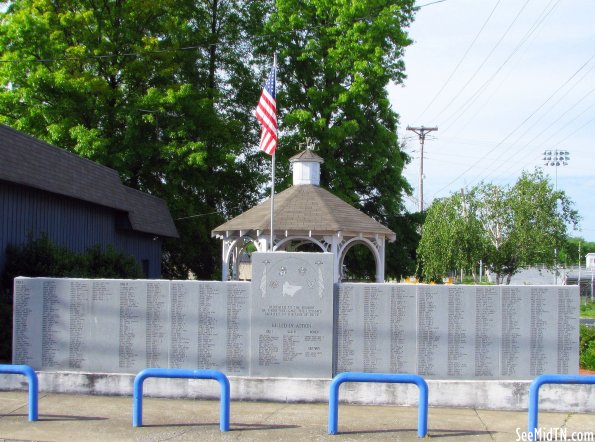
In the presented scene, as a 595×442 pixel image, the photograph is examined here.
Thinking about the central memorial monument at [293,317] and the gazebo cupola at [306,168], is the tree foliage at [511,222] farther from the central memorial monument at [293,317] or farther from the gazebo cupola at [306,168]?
the central memorial monument at [293,317]

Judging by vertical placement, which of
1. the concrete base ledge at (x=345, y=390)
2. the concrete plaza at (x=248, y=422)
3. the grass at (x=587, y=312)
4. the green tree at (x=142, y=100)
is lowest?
the grass at (x=587, y=312)

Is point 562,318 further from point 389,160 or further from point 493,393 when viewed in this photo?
point 389,160

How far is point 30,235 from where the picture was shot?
1830 cm

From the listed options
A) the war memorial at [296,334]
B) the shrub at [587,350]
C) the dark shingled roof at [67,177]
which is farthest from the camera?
the dark shingled roof at [67,177]

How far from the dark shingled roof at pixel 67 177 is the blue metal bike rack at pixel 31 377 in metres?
8.13

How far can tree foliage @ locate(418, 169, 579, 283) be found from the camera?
3803cm

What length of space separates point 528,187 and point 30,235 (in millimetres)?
29574

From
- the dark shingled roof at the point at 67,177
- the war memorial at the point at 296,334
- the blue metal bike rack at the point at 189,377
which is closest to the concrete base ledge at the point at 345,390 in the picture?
the war memorial at the point at 296,334

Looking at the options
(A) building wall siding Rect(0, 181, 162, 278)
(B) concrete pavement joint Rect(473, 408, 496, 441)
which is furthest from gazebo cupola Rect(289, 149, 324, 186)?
(B) concrete pavement joint Rect(473, 408, 496, 441)

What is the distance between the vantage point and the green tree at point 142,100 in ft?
103

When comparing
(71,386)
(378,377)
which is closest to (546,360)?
(378,377)

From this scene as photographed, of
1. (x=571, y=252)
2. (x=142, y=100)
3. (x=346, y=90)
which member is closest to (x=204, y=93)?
(x=142, y=100)

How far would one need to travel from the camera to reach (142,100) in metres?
32.0

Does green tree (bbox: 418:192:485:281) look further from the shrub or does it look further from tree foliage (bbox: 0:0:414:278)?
the shrub
